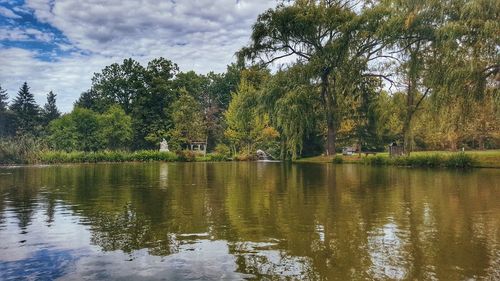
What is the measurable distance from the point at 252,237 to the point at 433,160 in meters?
24.6

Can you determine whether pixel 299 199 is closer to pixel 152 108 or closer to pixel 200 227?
pixel 200 227

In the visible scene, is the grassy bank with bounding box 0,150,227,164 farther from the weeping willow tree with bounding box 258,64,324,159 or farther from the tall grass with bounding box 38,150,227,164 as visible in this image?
the weeping willow tree with bounding box 258,64,324,159

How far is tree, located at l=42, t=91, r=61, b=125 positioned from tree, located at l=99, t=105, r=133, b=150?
27.4 meters

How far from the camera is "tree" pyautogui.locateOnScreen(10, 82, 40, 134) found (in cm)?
7710

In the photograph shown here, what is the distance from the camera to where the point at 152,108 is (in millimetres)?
68188

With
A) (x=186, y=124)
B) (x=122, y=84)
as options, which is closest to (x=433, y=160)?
(x=186, y=124)

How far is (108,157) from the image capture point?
153 ft

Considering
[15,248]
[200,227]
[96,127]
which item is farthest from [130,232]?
[96,127]

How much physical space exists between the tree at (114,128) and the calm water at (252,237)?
50.1 meters

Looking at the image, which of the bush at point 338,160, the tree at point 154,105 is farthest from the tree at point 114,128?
the bush at point 338,160

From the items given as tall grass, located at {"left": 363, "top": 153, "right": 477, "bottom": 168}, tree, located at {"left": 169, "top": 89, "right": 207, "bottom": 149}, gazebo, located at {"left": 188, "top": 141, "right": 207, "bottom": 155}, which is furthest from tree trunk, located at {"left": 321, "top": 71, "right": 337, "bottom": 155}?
gazebo, located at {"left": 188, "top": 141, "right": 207, "bottom": 155}

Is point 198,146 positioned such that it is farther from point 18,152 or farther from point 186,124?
point 18,152

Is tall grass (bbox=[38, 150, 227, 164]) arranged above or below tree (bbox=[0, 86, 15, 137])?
below

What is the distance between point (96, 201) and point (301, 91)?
21923 millimetres
